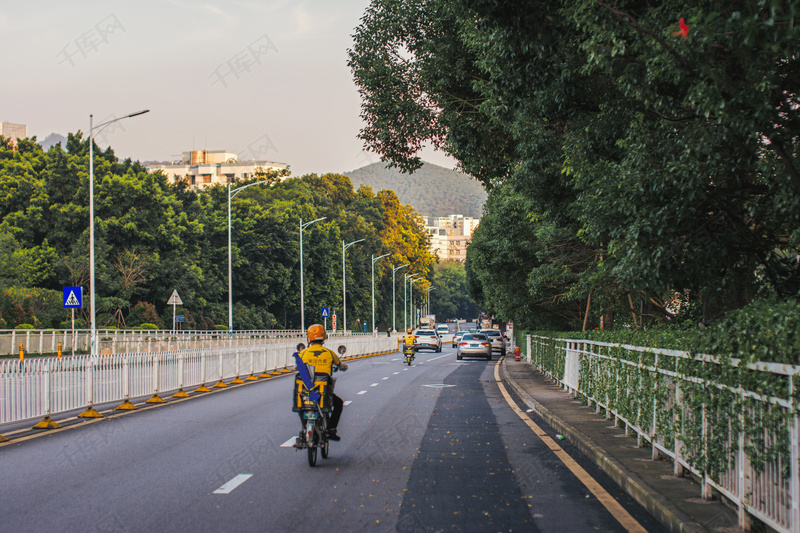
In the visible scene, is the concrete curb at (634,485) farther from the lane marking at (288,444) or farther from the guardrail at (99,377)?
the guardrail at (99,377)

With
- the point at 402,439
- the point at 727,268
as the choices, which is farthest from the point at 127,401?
the point at 727,268

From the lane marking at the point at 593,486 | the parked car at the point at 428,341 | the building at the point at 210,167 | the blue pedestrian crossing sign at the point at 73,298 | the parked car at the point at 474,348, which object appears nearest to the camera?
the lane marking at the point at 593,486

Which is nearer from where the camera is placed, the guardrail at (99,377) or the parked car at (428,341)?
the guardrail at (99,377)

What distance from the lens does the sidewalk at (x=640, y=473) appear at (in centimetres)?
666

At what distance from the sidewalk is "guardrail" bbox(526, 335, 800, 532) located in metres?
0.17

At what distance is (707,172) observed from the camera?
9070 millimetres

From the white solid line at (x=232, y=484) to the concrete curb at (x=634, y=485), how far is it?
392 cm

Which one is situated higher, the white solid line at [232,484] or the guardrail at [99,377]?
the guardrail at [99,377]

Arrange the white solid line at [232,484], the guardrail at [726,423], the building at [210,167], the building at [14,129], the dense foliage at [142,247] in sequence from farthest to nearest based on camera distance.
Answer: the building at [210,167] → the building at [14,129] → the dense foliage at [142,247] → the white solid line at [232,484] → the guardrail at [726,423]

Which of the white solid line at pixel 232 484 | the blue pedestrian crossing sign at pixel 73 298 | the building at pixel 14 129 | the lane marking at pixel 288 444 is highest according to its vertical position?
the building at pixel 14 129

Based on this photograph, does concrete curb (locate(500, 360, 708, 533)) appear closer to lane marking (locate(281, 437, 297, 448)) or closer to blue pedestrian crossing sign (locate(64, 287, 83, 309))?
lane marking (locate(281, 437, 297, 448))

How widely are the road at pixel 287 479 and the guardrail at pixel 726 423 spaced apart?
76 cm

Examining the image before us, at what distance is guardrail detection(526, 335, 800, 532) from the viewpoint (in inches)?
219

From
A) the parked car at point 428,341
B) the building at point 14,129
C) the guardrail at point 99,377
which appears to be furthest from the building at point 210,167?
the guardrail at point 99,377
